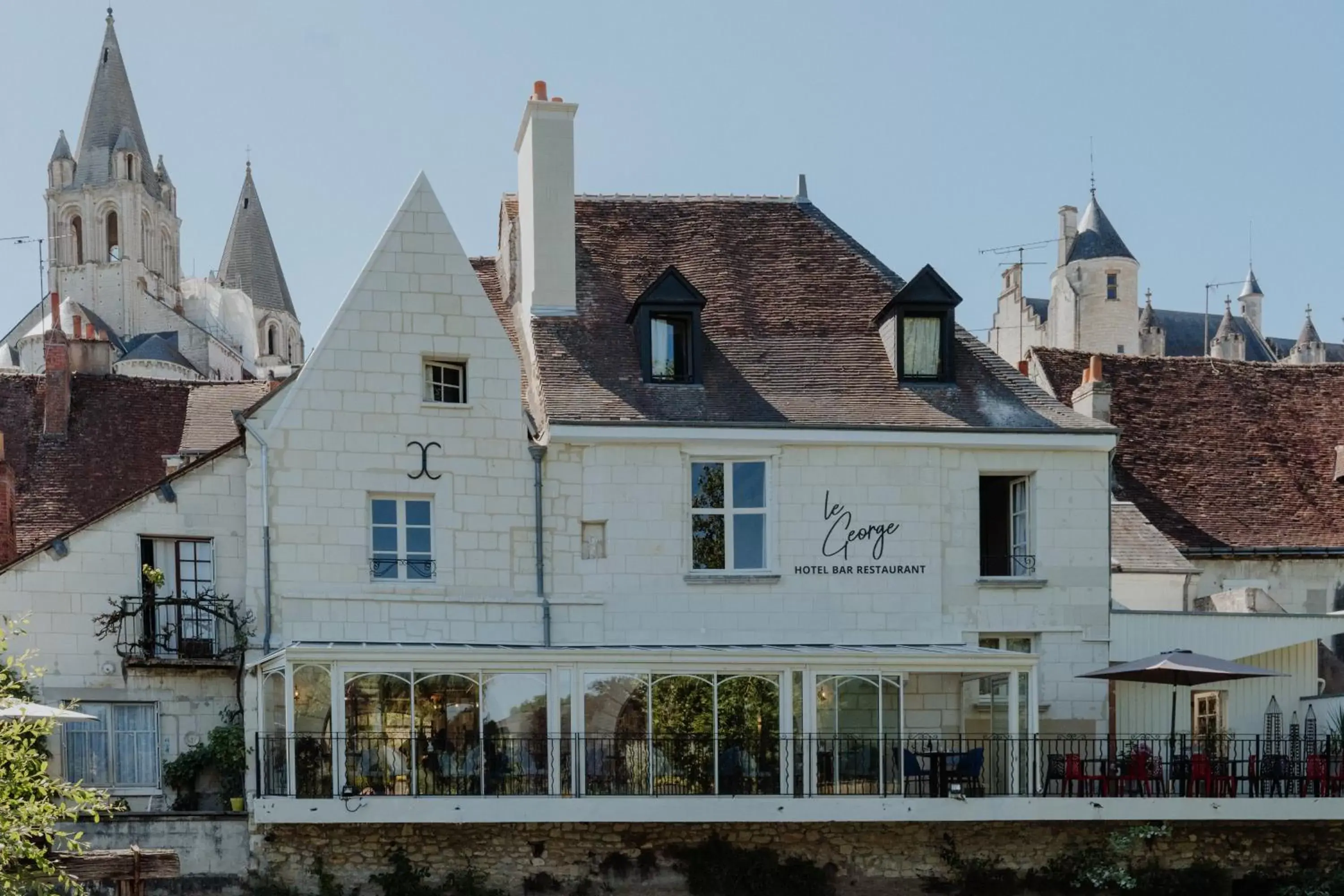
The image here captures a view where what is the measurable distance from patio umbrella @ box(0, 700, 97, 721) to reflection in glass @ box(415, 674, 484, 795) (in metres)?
4.01

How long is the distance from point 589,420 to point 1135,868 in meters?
9.36

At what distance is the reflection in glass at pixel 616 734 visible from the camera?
77.3 feet

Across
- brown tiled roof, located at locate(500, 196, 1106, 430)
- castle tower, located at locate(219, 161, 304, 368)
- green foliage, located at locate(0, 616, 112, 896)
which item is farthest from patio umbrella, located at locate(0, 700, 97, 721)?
castle tower, located at locate(219, 161, 304, 368)

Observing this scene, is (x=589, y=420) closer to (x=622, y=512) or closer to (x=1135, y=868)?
(x=622, y=512)

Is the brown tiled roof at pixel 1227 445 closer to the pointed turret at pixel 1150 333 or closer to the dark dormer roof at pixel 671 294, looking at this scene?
the dark dormer roof at pixel 671 294

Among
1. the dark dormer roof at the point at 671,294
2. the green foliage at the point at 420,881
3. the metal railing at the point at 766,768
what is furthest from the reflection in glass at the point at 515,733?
the dark dormer roof at the point at 671,294

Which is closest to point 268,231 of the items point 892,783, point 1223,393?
point 1223,393

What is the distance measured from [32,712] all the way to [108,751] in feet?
14.7

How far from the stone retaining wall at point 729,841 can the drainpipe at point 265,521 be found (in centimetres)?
266

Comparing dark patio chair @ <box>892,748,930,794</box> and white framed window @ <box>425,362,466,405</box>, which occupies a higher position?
white framed window @ <box>425,362,466,405</box>

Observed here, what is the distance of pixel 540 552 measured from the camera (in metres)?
25.3

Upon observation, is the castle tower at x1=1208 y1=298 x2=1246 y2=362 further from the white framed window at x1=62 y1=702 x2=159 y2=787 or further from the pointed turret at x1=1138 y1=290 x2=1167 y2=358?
the white framed window at x1=62 y1=702 x2=159 y2=787

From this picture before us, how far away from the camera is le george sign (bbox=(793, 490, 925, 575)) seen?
25812mm

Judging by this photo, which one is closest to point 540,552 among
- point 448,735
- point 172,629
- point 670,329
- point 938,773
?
point 448,735
